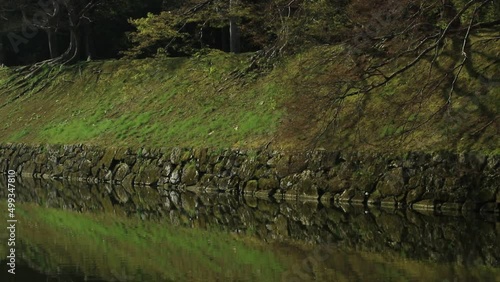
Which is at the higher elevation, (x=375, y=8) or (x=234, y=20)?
(x=375, y=8)

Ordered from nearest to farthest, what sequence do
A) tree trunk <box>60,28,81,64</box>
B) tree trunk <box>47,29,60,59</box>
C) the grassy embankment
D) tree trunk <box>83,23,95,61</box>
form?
the grassy embankment < tree trunk <box>60,28,81,64</box> < tree trunk <box>83,23,95,61</box> < tree trunk <box>47,29,60,59</box>

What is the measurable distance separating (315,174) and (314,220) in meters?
2.96

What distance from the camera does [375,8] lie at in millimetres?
18016

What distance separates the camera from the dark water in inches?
426

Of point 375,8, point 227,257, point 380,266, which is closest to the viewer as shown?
point 380,266

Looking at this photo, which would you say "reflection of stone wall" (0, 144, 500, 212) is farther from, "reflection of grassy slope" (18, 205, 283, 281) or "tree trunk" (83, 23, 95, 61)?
"tree trunk" (83, 23, 95, 61)

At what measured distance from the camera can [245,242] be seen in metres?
13.5

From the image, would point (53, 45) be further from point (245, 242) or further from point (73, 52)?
point (245, 242)

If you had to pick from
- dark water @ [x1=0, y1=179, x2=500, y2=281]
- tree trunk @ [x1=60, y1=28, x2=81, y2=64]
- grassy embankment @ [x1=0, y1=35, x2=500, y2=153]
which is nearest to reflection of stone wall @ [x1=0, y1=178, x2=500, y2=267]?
dark water @ [x1=0, y1=179, x2=500, y2=281]

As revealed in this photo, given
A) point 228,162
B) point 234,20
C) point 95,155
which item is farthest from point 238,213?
point 234,20

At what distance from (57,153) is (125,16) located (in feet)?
35.5

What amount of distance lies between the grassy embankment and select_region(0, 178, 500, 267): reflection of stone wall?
6.29 feet

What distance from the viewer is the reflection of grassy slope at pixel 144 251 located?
1094 centimetres

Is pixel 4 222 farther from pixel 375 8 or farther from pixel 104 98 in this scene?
pixel 104 98
